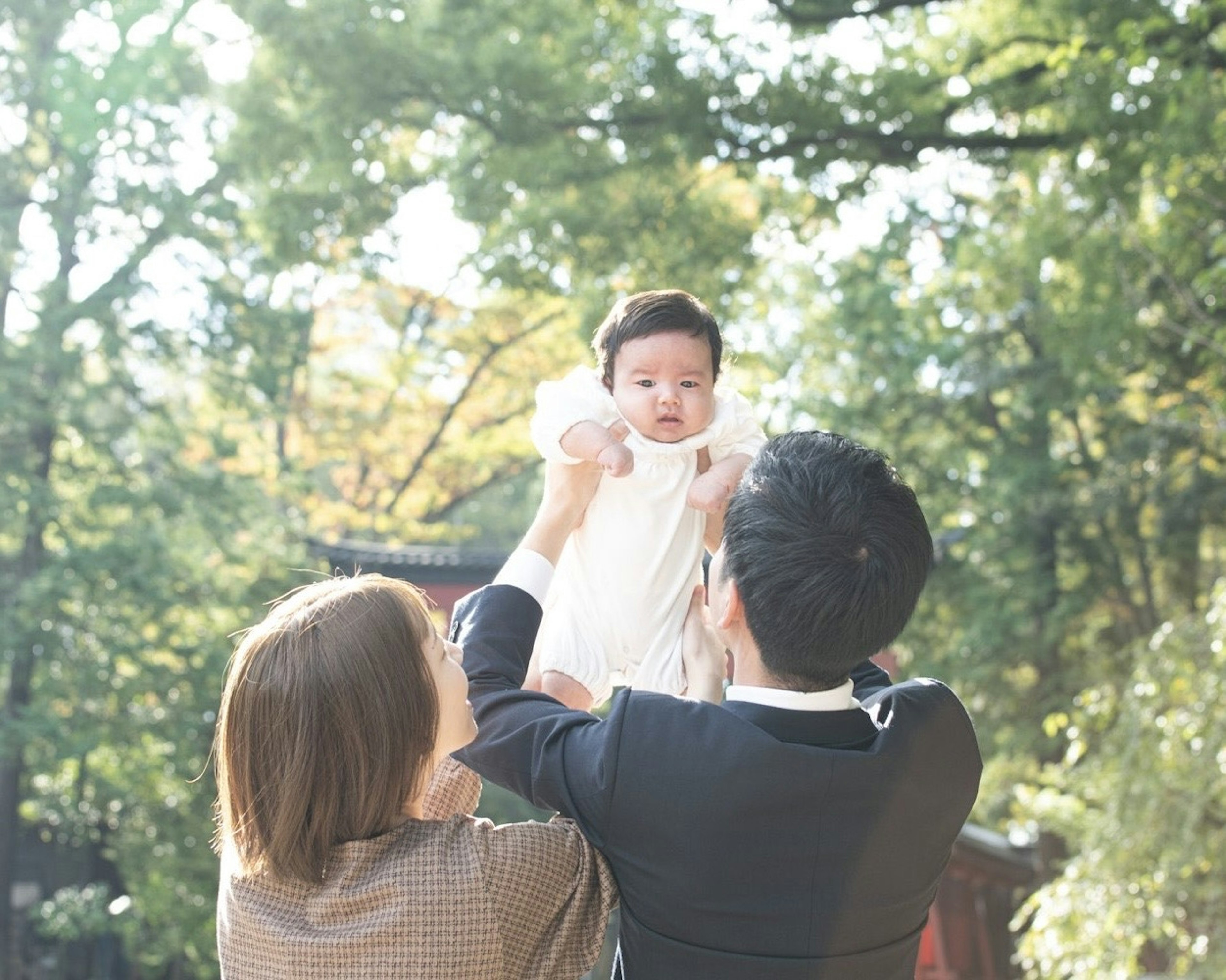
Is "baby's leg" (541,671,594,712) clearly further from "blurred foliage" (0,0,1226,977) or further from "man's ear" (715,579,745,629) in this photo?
"blurred foliage" (0,0,1226,977)

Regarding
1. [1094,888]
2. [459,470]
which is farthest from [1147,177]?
[459,470]

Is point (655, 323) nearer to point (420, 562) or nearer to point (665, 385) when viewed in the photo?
point (665, 385)

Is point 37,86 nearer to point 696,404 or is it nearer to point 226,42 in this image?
point 226,42

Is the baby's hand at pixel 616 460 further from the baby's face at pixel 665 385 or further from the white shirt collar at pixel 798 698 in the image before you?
the white shirt collar at pixel 798 698

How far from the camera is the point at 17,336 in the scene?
997 centimetres

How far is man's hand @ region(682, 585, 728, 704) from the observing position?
1896 mm

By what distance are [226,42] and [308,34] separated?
14.4ft

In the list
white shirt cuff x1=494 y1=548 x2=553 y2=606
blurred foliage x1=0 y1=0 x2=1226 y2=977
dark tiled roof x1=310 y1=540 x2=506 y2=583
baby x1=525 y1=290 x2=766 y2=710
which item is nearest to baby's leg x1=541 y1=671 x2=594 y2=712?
baby x1=525 y1=290 x2=766 y2=710

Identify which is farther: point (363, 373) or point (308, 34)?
point (363, 373)

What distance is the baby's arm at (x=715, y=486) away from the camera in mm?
1921

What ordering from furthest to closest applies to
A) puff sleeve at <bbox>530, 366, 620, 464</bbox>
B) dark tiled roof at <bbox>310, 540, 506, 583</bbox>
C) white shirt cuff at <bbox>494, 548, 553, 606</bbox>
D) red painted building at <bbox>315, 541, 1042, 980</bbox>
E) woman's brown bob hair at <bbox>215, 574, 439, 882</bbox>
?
dark tiled roof at <bbox>310, 540, 506, 583</bbox> < red painted building at <bbox>315, 541, 1042, 980</bbox> < puff sleeve at <bbox>530, 366, 620, 464</bbox> < white shirt cuff at <bbox>494, 548, 553, 606</bbox> < woman's brown bob hair at <bbox>215, 574, 439, 882</bbox>

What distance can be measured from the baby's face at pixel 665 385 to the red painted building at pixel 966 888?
7.08 meters

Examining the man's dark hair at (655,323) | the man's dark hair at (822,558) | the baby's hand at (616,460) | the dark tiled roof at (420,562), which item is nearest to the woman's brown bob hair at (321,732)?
the man's dark hair at (822,558)

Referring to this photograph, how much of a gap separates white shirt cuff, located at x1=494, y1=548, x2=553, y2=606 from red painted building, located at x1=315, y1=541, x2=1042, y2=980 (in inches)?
289
